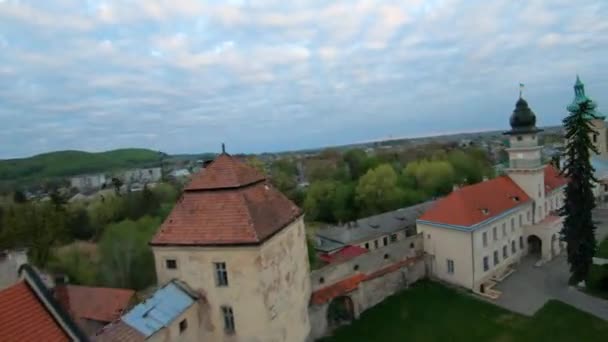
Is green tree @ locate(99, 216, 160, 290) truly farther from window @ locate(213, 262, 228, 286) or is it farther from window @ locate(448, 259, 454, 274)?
window @ locate(448, 259, 454, 274)

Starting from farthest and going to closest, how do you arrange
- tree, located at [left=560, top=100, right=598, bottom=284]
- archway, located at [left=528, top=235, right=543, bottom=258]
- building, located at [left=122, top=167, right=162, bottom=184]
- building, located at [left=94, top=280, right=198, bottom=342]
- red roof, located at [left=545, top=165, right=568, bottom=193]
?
building, located at [left=122, top=167, right=162, bottom=184]
red roof, located at [left=545, top=165, right=568, bottom=193]
archway, located at [left=528, top=235, right=543, bottom=258]
tree, located at [left=560, top=100, right=598, bottom=284]
building, located at [left=94, top=280, right=198, bottom=342]

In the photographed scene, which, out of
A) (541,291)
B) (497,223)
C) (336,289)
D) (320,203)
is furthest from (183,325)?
(320,203)

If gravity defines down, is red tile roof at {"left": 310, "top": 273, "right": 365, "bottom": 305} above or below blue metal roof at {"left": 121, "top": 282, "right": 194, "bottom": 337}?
below

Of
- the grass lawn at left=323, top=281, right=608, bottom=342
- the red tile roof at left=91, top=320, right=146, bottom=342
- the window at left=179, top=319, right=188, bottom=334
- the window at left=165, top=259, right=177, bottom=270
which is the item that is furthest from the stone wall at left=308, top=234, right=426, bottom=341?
the red tile roof at left=91, top=320, right=146, bottom=342

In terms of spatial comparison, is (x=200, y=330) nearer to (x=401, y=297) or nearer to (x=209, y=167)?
(x=209, y=167)

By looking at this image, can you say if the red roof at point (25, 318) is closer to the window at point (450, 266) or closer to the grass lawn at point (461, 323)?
the grass lawn at point (461, 323)
